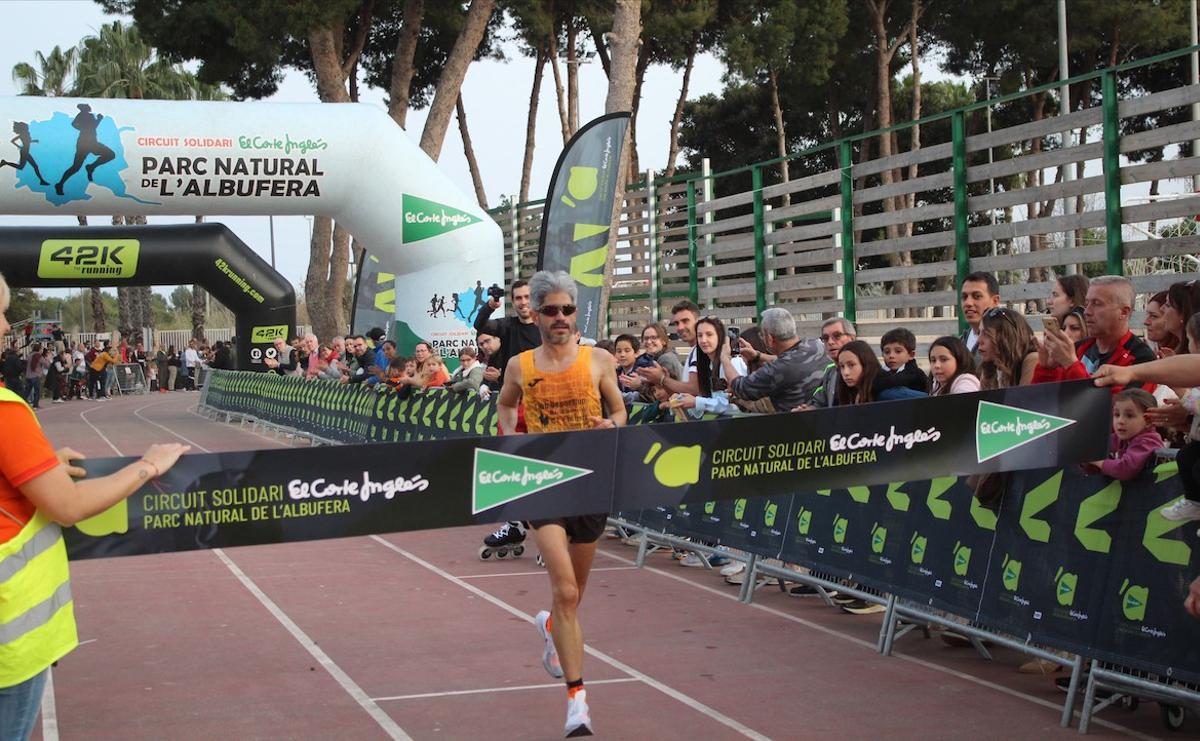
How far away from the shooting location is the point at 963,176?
44.1 feet

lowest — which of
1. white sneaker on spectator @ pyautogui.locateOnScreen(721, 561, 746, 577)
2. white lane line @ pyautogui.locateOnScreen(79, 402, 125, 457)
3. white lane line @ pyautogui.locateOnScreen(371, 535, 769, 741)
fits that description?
white lane line @ pyautogui.locateOnScreen(371, 535, 769, 741)

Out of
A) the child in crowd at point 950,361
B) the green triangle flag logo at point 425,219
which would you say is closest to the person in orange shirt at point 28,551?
the child in crowd at point 950,361

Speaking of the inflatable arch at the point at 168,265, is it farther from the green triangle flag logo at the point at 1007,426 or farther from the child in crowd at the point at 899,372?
the green triangle flag logo at the point at 1007,426

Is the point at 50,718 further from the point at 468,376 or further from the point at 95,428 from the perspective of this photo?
the point at 95,428

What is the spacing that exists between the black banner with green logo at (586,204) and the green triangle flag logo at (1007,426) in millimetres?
13089

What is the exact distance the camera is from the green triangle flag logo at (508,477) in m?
5.36

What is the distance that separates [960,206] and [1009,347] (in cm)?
701

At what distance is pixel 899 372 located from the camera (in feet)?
26.5

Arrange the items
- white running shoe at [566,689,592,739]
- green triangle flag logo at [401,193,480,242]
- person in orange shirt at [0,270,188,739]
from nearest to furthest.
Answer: person in orange shirt at [0,270,188,739], white running shoe at [566,689,592,739], green triangle flag logo at [401,193,480,242]

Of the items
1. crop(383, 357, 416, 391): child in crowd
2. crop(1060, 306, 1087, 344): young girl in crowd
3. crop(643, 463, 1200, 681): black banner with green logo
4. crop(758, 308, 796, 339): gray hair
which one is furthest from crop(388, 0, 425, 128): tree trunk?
crop(1060, 306, 1087, 344): young girl in crowd

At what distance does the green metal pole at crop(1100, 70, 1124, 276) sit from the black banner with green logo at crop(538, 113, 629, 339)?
8.90 m

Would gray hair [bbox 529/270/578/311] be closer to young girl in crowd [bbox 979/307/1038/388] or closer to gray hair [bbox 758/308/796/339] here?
young girl in crowd [bbox 979/307/1038/388]

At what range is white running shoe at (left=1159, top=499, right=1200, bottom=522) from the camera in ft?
17.9

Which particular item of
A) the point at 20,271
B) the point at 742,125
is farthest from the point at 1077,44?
the point at 20,271
